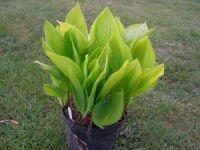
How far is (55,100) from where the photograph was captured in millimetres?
1783

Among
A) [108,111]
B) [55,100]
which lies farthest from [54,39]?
[55,100]

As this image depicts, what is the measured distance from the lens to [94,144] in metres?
1.24

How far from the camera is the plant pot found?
3.85ft

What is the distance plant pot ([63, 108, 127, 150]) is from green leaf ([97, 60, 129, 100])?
0.19 m

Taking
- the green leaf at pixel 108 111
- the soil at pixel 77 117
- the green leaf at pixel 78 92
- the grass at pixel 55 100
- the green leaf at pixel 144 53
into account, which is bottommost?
the grass at pixel 55 100

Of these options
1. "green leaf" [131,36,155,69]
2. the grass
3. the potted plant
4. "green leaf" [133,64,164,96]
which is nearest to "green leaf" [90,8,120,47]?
the potted plant

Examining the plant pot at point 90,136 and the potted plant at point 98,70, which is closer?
the potted plant at point 98,70

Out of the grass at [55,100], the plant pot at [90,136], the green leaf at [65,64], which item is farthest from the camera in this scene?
the grass at [55,100]

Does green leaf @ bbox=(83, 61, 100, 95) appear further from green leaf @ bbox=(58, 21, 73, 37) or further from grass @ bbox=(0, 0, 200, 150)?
grass @ bbox=(0, 0, 200, 150)

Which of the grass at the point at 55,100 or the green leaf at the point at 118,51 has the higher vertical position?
the green leaf at the point at 118,51

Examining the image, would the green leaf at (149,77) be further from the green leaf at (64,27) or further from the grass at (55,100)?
the grass at (55,100)

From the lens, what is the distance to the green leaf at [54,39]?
108 cm

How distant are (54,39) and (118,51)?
0.28 meters

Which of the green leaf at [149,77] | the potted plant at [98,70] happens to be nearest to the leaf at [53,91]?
the potted plant at [98,70]
